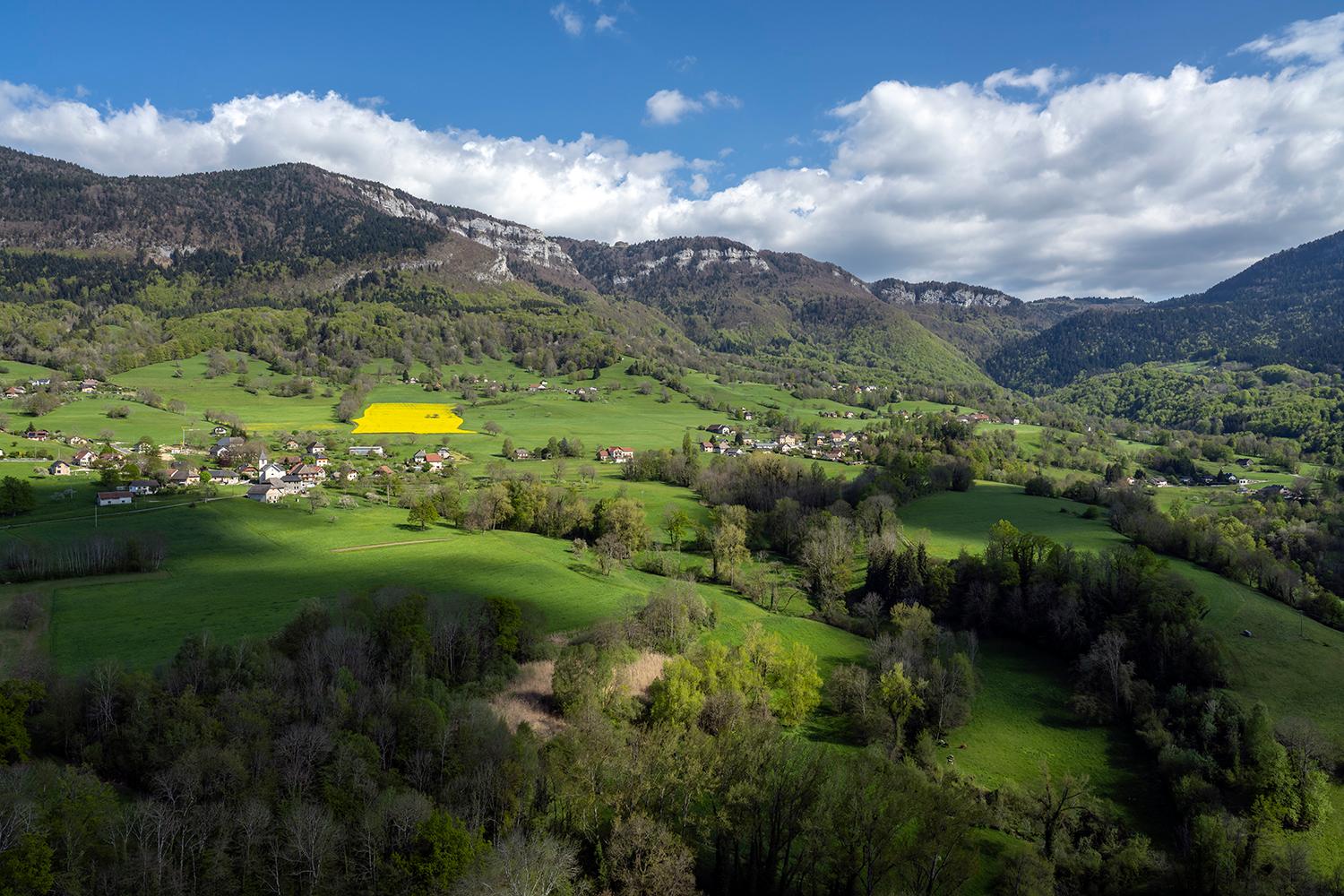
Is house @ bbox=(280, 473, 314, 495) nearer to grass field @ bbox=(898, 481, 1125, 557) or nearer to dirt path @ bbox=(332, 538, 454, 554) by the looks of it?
dirt path @ bbox=(332, 538, 454, 554)

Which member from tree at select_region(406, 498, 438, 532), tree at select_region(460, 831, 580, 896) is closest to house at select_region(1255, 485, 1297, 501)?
tree at select_region(406, 498, 438, 532)

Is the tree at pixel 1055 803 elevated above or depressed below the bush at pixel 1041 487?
below

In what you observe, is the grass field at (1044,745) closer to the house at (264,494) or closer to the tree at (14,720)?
the tree at (14,720)

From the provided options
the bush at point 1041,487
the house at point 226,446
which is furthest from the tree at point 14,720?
the bush at point 1041,487

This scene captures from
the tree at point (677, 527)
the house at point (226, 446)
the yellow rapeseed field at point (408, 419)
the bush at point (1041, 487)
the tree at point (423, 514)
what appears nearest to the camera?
the tree at point (423, 514)

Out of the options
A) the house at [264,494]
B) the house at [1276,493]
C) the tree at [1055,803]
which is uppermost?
the house at [1276,493]

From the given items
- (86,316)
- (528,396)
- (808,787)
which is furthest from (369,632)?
(86,316)

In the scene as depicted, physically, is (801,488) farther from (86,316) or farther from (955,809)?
(86,316)
